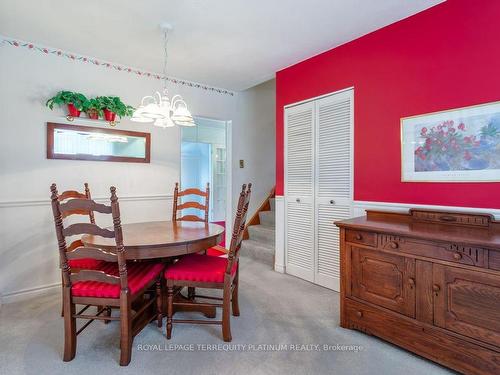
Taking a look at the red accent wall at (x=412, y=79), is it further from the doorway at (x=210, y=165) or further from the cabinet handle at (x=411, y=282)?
the doorway at (x=210, y=165)

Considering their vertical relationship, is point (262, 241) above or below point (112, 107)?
below

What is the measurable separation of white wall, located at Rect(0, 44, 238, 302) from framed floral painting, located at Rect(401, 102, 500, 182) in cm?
296

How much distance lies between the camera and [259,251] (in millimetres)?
3920

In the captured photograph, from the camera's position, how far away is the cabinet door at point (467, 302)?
59.1 inches

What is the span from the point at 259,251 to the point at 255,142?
70.0 inches

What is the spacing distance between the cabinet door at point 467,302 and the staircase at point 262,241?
86.7 inches

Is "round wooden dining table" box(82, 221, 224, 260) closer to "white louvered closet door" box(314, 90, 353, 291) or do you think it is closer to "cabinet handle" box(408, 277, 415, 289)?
"white louvered closet door" box(314, 90, 353, 291)

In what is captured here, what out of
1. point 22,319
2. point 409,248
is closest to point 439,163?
point 409,248

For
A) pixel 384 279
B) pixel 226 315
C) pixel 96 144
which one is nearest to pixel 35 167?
pixel 96 144

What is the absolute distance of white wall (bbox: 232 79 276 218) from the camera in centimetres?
444

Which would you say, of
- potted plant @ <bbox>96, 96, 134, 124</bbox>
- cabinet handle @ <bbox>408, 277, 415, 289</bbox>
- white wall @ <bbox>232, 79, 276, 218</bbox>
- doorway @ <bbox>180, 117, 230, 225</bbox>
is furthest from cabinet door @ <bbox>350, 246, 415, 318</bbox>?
doorway @ <bbox>180, 117, 230, 225</bbox>

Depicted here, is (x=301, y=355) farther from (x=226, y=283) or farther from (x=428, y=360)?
(x=428, y=360)

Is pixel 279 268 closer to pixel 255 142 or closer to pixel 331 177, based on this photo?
pixel 331 177

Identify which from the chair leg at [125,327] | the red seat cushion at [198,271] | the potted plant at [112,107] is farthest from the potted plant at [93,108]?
the chair leg at [125,327]
